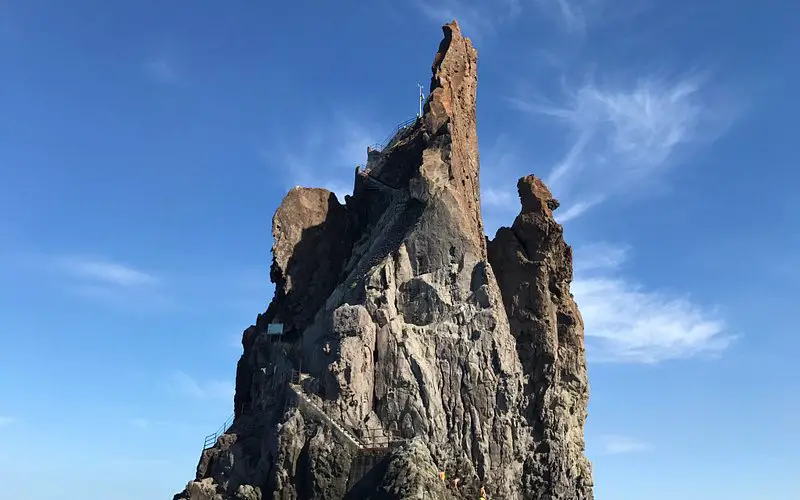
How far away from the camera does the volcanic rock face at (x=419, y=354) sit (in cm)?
5694

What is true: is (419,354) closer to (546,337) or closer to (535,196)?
(546,337)

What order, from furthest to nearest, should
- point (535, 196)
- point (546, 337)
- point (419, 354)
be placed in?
point (535, 196) < point (546, 337) < point (419, 354)

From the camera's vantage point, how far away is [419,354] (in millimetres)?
61438

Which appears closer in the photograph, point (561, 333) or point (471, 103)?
point (561, 333)

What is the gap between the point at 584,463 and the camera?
6656 cm

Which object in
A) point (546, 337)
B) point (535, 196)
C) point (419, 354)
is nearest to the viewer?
point (419, 354)

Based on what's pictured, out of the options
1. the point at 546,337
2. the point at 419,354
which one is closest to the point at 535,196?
the point at 546,337

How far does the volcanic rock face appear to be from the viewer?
56938 mm

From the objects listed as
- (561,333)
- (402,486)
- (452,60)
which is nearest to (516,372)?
(561,333)

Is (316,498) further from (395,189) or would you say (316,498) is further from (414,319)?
(395,189)

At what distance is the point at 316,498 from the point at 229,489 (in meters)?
6.40

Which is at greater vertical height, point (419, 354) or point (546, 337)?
point (546, 337)

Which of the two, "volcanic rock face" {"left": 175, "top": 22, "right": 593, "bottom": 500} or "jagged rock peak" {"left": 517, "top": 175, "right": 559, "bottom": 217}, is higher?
"jagged rock peak" {"left": 517, "top": 175, "right": 559, "bottom": 217}

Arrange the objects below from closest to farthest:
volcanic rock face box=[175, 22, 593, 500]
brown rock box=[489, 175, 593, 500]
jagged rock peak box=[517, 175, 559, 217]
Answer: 1. volcanic rock face box=[175, 22, 593, 500]
2. brown rock box=[489, 175, 593, 500]
3. jagged rock peak box=[517, 175, 559, 217]
